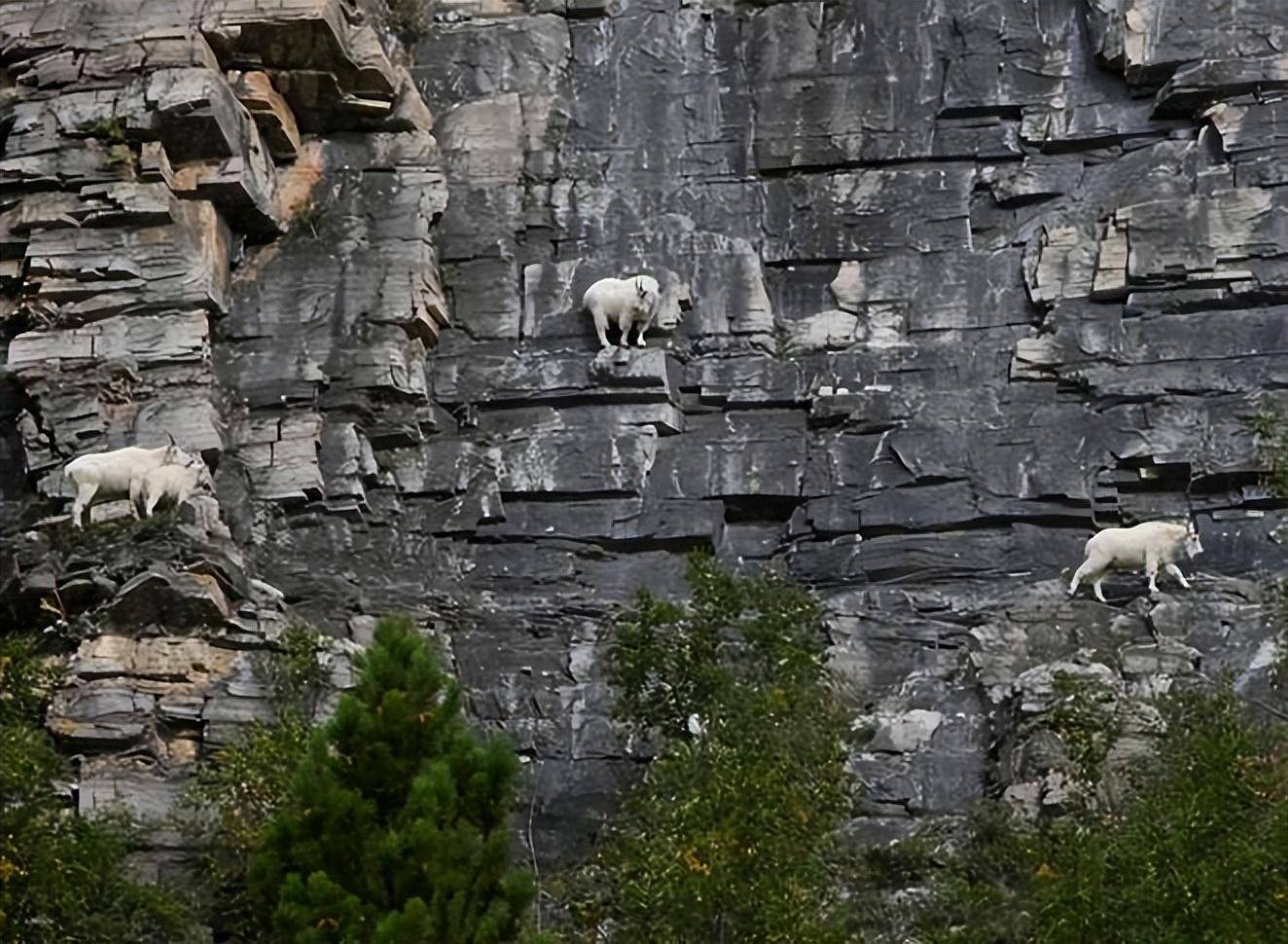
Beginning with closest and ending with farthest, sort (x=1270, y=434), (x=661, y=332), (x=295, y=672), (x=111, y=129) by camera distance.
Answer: (x=295, y=672)
(x=1270, y=434)
(x=111, y=129)
(x=661, y=332)

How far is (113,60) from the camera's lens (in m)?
28.1

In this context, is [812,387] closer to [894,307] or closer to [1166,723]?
[894,307]

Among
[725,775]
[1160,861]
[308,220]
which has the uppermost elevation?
[308,220]

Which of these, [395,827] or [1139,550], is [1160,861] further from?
[1139,550]

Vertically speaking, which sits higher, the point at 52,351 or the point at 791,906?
the point at 52,351

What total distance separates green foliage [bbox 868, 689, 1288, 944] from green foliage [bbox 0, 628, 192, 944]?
20.6 feet

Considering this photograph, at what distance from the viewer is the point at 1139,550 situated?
2392cm

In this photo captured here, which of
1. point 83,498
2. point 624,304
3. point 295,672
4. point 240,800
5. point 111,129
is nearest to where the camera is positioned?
point 240,800

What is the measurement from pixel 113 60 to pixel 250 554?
6.46m

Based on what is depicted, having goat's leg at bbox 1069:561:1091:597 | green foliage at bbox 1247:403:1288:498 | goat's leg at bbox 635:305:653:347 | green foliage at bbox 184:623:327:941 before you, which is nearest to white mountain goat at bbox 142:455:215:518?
green foliage at bbox 184:623:327:941

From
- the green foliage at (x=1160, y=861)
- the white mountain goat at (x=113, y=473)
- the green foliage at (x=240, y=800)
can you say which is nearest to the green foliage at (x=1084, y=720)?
the green foliage at (x=1160, y=861)

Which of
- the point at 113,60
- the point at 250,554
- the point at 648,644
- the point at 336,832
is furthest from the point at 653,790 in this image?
the point at 113,60

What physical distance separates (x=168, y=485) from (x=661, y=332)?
626cm

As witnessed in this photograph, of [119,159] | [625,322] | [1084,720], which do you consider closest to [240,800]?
[1084,720]
